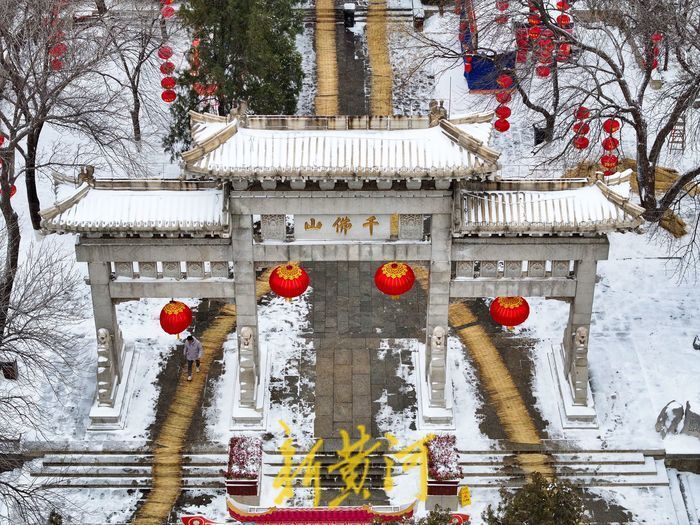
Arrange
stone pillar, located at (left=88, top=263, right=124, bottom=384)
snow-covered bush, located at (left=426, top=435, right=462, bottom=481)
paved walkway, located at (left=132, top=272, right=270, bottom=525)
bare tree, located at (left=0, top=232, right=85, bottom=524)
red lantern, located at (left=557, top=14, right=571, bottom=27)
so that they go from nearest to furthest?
bare tree, located at (left=0, top=232, right=85, bottom=524)
snow-covered bush, located at (left=426, top=435, right=462, bottom=481)
paved walkway, located at (left=132, top=272, right=270, bottom=525)
stone pillar, located at (left=88, top=263, right=124, bottom=384)
red lantern, located at (left=557, top=14, right=571, bottom=27)

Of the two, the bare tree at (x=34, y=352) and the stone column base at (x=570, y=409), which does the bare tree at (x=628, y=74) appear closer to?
the stone column base at (x=570, y=409)

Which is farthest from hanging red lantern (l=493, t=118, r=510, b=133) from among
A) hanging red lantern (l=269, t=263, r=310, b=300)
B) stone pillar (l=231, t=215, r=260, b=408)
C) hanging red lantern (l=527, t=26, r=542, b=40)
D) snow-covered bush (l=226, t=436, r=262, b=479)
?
snow-covered bush (l=226, t=436, r=262, b=479)

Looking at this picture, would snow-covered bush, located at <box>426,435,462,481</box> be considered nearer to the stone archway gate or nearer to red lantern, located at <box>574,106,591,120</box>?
the stone archway gate

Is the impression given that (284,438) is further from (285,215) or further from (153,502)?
(285,215)

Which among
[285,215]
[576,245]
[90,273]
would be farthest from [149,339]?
[576,245]

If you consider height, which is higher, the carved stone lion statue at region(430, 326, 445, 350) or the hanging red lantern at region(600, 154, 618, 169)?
the hanging red lantern at region(600, 154, 618, 169)

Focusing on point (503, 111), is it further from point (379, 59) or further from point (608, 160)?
point (379, 59)

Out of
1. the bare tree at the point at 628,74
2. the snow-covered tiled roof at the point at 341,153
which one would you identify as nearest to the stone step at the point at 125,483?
the snow-covered tiled roof at the point at 341,153
